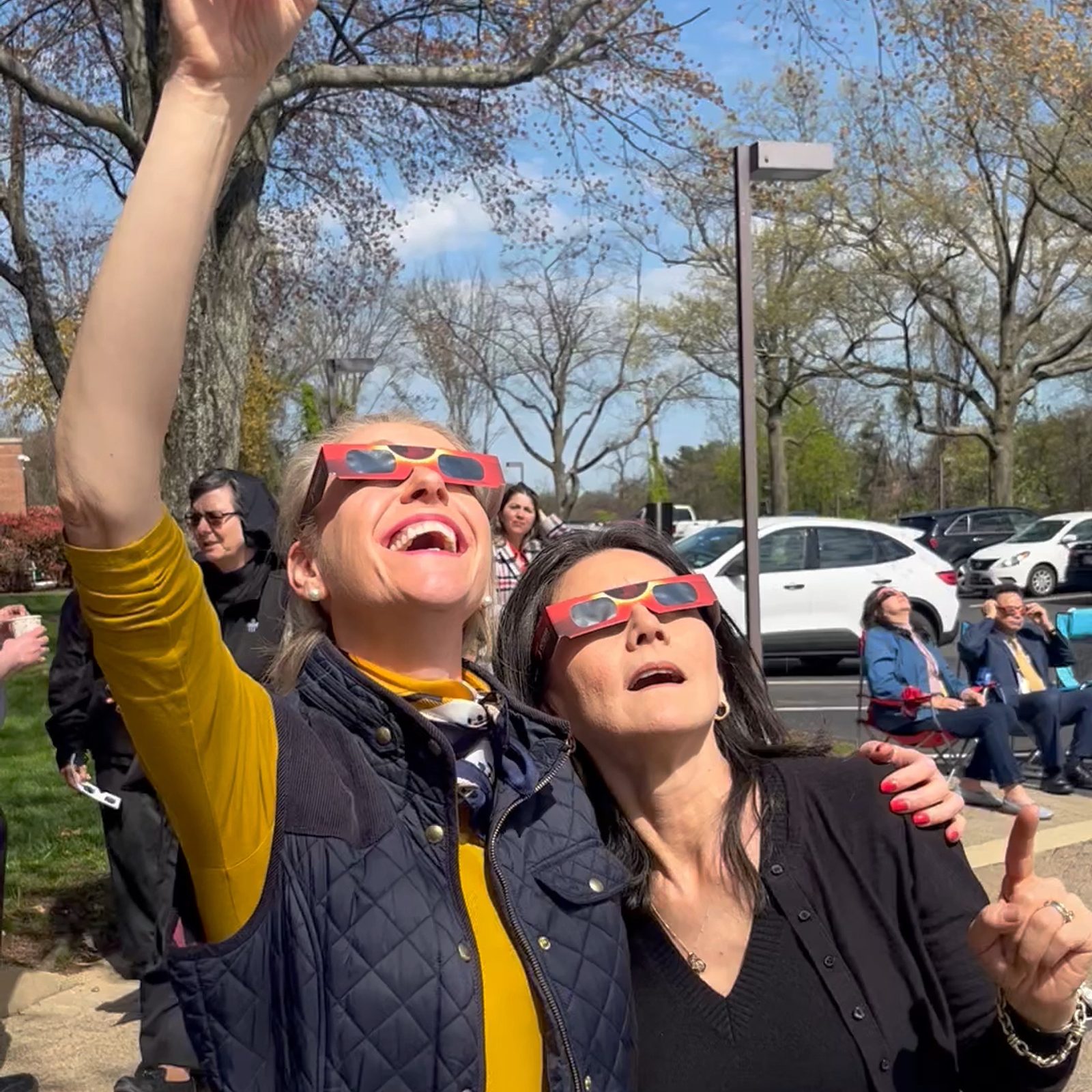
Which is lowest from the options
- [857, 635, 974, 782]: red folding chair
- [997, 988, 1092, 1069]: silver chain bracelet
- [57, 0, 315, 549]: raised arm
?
[857, 635, 974, 782]: red folding chair

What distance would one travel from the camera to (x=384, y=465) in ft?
5.74

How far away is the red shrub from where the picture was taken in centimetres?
2717

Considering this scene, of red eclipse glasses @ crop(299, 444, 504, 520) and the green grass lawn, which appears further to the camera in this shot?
the green grass lawn

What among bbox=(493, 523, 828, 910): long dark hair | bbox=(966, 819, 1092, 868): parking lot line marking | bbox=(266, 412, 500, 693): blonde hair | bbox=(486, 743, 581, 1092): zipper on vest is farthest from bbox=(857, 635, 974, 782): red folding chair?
bbox=(486, 743, 581, 1092): zipper on vest

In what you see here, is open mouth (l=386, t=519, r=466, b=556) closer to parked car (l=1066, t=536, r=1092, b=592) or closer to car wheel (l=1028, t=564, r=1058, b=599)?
parked car (l=1066, t=536, r=1092, b=592)

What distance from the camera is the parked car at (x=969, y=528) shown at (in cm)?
2666

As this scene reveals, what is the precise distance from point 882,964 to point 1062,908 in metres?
0.28

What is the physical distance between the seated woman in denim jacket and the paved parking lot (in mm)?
1944

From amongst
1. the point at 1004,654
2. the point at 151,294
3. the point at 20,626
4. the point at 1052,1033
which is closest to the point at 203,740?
the point at 151,294

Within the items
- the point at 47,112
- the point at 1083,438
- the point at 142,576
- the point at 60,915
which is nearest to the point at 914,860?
the point at 142,576

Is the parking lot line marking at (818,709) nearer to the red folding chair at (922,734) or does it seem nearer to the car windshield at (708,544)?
the car windshield at (708,544)

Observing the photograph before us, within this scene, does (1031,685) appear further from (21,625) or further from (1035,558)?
(1035,558)

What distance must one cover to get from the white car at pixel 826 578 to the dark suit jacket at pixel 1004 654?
4631 mm

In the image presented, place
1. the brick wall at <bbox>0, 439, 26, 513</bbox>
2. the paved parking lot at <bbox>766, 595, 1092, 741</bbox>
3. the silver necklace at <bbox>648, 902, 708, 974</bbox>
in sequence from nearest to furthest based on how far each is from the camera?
the silver necklace at <bbox>648, 902, 708, 974</bbox> → the paved parking lot at <bbox>766, 595, 1092, 741</bbox> → the brick wall at <bbox>0, 439, 26, 513</bbox>
